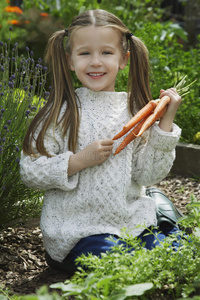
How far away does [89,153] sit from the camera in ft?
8.18

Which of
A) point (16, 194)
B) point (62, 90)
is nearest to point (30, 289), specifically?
point (16, 194)

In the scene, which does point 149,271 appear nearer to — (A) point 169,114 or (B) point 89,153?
(B) point 89,153

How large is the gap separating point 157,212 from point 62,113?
82 centimetres

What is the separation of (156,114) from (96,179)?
44 centimetres

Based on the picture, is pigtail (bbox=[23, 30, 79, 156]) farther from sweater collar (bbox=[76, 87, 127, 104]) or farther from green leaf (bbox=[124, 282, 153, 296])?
green leaf (bbox=[124, 282, 153, 296])

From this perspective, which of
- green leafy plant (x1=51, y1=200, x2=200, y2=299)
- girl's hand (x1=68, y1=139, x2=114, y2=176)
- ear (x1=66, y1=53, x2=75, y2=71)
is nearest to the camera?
green leafy plant (x1=51, y1=200, x2=200, y2=299)

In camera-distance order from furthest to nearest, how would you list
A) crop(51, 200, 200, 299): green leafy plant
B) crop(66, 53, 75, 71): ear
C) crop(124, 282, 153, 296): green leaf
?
crop(66, 53, 75, 71): ear
crop(51, 200, 200, 299): green leafy plant
crop(124, 282, 153, 296): green leaf

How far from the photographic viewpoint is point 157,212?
2.95 m

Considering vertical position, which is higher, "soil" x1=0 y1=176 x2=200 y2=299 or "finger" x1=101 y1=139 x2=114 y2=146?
"finger" x1=101 y1=139 x2=114 y2=146

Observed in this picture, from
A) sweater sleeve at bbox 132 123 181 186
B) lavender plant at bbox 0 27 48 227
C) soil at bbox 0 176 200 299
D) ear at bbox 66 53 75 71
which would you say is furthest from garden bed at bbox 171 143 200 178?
ear at bbox 66 53 75 71

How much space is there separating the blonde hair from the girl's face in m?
0.04

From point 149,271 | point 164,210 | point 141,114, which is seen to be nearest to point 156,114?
point 141,114

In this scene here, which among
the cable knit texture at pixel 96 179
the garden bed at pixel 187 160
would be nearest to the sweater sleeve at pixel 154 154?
the cable knit texture at pixel 96 179

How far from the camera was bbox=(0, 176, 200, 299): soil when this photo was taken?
2572mm
